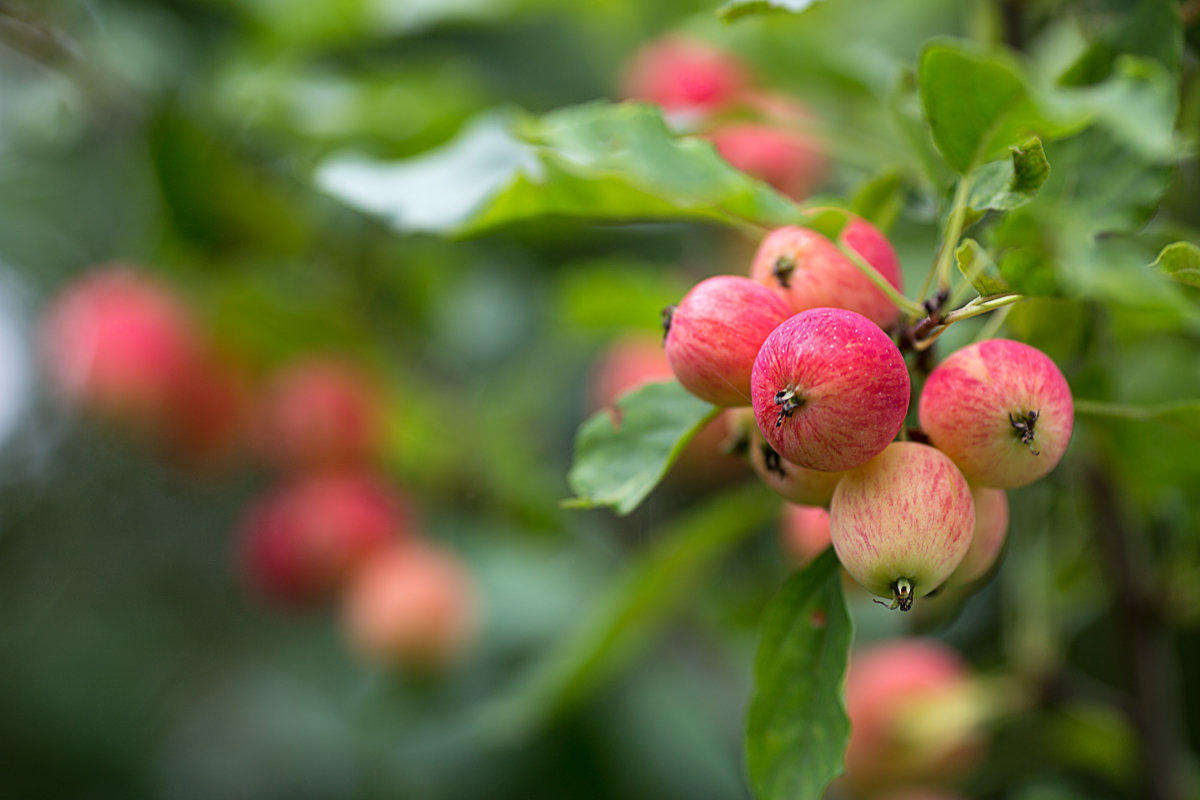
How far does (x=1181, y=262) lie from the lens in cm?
51

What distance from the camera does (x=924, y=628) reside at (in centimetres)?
86

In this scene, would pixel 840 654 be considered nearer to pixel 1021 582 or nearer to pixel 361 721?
pixel 1021 582

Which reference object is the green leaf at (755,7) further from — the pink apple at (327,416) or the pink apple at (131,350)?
the pink apple at (131,350)

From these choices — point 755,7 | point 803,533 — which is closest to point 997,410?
point 755,7

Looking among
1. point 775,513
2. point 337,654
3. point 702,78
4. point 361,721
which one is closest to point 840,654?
point 775,513

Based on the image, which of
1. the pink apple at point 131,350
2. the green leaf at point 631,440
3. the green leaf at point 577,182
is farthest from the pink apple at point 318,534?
the green leaf at point 631,440

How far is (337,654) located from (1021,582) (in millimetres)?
1436

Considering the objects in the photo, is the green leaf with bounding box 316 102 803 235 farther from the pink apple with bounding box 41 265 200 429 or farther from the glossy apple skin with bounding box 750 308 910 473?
the pink apple with bounding box 41 265 200 429

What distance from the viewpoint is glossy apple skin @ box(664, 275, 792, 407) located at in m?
0.53

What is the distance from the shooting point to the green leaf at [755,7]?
0.60 m

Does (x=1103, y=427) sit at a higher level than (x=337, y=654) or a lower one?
higher

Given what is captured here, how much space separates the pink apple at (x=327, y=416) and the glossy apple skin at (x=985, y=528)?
3.67 ft

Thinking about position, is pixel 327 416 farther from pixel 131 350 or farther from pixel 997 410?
pixel 997 410

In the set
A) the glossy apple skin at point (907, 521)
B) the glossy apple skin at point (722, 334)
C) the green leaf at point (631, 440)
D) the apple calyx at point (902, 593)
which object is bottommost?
the apple calyx at point (902, 593)
